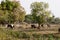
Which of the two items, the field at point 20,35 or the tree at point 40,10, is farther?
the tree at point 40,10

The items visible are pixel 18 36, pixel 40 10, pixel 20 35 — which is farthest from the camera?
pixel 40 10

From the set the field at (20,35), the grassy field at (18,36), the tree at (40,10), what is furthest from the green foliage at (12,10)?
the grassy field at (18,36)

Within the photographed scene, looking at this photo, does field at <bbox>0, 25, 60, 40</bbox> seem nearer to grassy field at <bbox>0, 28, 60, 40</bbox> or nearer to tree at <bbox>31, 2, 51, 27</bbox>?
grassy field at <bbox>0, 28, 60, 40</bbox>

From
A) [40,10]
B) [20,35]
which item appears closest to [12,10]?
[40,10]

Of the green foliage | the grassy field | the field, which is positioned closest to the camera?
the grassy field

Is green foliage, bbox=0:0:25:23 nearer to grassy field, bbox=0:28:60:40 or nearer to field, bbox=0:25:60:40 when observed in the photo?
field, bbox=0:25:60:40

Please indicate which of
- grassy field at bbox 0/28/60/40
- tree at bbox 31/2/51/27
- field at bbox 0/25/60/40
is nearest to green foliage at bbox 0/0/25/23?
tree at bbox 31/2/51/27

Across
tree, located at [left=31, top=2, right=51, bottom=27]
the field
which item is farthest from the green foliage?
the field

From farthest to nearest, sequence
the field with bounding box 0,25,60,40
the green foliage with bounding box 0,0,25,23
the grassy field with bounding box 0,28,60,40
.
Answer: the green foliage with bounding box 0,0,25,23, the field with bounding box 0,25,60,40, the grassy field with bounding box 0,28,60,40

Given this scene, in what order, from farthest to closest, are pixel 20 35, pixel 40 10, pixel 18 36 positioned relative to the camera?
pixel 40 10 → pixel 20 35 → pixel 18 36

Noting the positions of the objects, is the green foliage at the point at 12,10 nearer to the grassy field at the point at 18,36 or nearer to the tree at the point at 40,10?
the tree at the point at 40,10

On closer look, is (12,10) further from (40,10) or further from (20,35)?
(20,35)

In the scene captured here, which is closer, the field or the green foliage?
the field

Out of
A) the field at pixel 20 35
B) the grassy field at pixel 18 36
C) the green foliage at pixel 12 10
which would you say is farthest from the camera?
the green foliage at pixel 12 10
